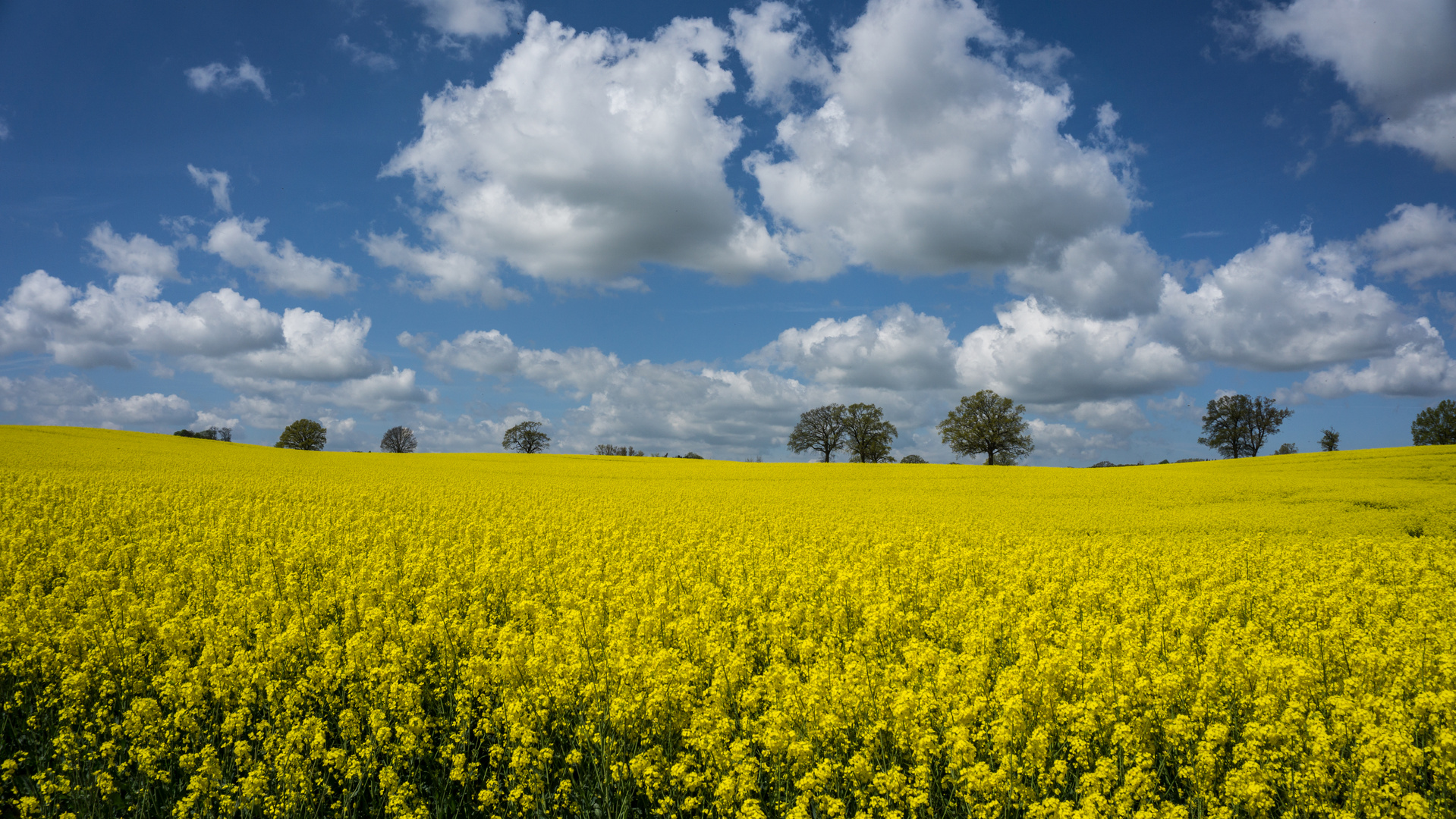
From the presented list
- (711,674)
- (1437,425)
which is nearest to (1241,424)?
(1437,425)

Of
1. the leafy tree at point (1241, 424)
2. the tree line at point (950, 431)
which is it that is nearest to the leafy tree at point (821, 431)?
the tree line at point (950, 431)

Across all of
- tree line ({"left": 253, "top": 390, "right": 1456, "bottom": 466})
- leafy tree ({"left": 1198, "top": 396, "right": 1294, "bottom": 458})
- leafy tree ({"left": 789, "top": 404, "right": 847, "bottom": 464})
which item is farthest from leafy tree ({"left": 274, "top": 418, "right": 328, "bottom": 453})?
leafy tree ({"left": 1198, "top": 396, "right": 1294, "bottom": 458})

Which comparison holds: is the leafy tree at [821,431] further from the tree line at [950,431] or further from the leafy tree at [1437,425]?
the leafy tree at [1437,425]

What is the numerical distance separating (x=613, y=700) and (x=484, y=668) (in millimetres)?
1295

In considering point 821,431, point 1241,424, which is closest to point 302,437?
point 821,431

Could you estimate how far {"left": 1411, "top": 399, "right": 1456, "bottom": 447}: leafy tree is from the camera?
64.9 metres

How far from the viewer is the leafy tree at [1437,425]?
6488 cm

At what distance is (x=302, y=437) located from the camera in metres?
83.2

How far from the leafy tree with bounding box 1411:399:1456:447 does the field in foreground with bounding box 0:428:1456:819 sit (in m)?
79.3

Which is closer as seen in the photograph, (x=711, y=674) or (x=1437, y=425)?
(x=711, y=674)

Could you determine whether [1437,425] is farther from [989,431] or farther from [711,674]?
[711,674]

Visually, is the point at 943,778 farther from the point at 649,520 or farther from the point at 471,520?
the point at 471,520

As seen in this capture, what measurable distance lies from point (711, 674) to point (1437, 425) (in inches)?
3753

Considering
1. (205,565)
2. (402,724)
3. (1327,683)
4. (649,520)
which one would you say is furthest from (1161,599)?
(205,565)
